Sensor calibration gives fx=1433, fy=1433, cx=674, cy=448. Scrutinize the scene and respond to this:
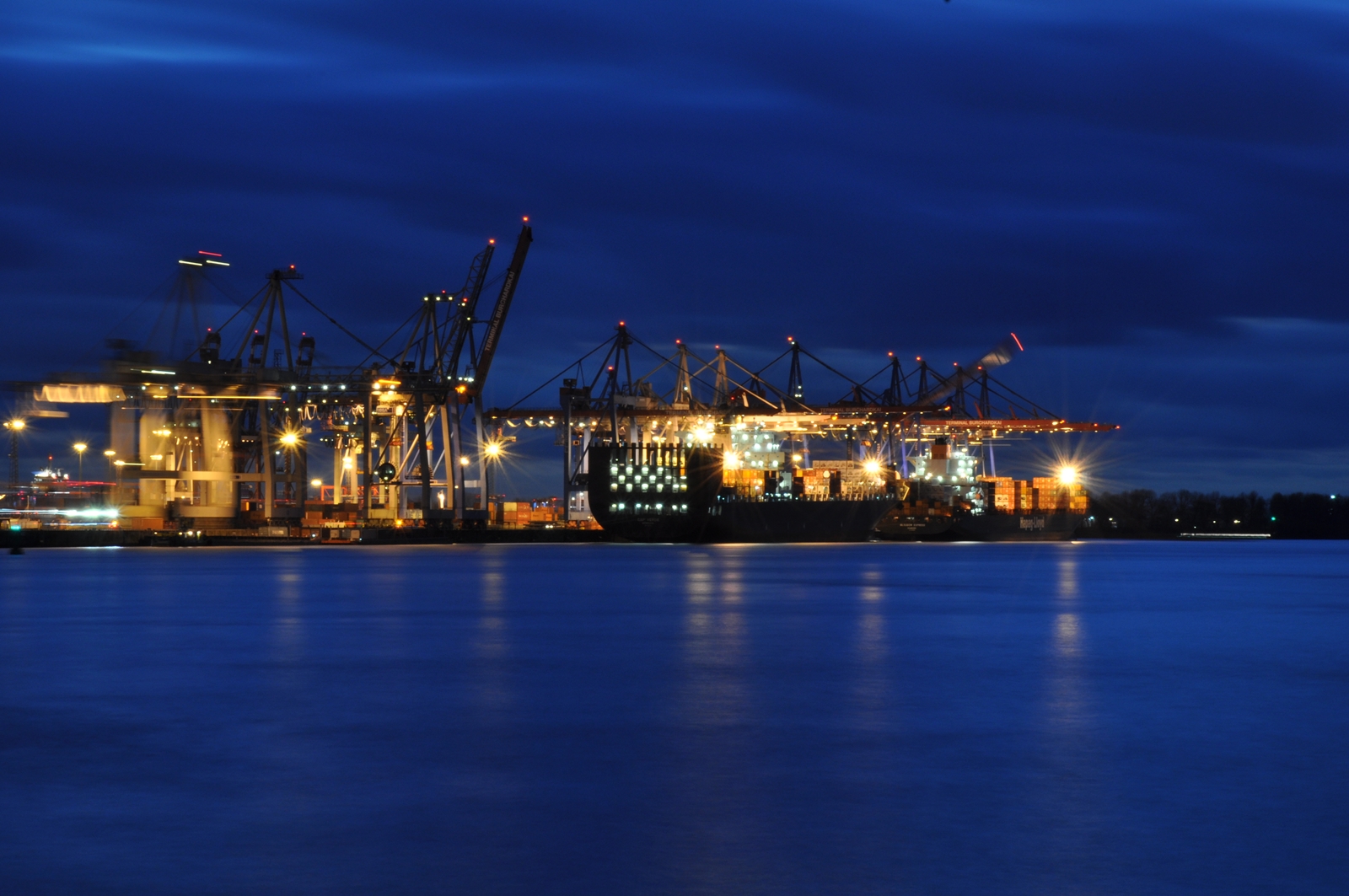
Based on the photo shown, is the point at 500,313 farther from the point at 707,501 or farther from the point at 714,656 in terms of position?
the point at 714,656

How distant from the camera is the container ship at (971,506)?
141 m

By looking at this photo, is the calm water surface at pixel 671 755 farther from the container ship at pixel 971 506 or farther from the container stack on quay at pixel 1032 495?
the container stack on quay at pixel 1032 495

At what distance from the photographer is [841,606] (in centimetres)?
3866

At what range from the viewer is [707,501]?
123938 millimetres

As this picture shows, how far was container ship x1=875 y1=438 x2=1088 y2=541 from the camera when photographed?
141m

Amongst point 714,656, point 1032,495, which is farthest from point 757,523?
point 714,656

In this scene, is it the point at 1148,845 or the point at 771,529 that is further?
the point at 771,529

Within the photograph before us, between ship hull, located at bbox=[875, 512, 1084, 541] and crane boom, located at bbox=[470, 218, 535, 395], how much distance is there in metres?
40.9

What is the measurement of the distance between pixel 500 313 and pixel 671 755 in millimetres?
112751

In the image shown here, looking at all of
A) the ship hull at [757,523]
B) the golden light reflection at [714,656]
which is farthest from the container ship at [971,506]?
the golden light reflection at [714,656]

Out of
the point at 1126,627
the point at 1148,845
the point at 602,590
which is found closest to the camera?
the point at 1148,845

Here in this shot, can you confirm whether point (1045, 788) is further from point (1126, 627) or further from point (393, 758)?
point (1126, 627)

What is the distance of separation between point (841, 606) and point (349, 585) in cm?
1910

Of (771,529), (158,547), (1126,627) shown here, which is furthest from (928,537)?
(1126,627)
